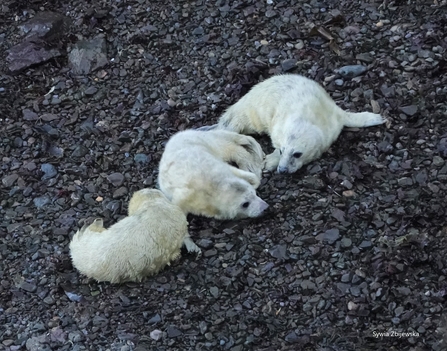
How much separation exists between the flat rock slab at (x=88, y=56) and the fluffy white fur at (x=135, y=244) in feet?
6.80

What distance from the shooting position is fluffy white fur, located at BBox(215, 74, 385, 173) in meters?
5.81

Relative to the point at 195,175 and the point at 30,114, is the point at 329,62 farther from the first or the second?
the point at 30,114

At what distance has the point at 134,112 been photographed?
257 inches

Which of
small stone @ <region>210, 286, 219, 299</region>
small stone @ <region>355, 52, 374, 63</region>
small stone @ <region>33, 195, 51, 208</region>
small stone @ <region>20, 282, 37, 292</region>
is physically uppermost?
small stone @ <region>355, 52, 374, 63</region>

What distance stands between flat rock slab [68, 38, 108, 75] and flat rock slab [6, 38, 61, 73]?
170 mm

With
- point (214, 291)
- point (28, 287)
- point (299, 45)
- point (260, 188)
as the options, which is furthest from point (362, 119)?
point (28, 287)

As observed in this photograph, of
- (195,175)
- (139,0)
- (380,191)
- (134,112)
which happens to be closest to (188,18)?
(139,0)

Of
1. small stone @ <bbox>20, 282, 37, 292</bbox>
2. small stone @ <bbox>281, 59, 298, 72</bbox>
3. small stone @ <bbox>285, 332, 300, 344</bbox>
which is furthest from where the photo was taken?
small stone @ <bbox>281, 59, 298, 72</bbox>

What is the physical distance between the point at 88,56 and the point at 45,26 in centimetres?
60

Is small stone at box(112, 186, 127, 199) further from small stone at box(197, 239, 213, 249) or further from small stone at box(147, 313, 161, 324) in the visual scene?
small stone at box(147, 313, 161, 324)

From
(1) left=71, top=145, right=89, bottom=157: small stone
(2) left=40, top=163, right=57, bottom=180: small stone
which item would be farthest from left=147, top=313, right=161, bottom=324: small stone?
(1) left=71, top=145, right=89, bottom=157: small stone

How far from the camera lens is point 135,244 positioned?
507cm

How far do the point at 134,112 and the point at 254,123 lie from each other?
1032 mm

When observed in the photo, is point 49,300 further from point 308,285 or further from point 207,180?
point 308,285
